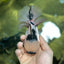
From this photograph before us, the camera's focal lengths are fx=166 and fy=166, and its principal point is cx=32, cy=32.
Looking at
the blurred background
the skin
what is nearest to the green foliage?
the blurred background

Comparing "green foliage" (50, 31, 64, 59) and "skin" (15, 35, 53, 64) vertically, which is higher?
"skin" (15, 35, 53, 64)

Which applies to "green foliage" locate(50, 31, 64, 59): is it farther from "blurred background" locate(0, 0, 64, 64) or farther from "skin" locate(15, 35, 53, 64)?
"skin" locate(15, 35, 53, 64)

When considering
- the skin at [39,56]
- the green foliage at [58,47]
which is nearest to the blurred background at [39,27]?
the green foliage at [58,47]

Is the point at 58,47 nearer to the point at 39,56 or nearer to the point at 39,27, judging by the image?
the point at 39,27

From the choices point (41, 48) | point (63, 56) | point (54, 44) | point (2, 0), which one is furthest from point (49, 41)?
point (2, 0)

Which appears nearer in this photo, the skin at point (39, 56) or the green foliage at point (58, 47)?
the skin at point (39, 56)

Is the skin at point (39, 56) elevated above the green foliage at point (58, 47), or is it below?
above

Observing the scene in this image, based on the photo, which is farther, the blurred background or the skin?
the blurred background

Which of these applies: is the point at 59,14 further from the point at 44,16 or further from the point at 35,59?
the point at 35,59

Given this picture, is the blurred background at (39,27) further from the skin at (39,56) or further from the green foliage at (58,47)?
the skin at (39,56)
